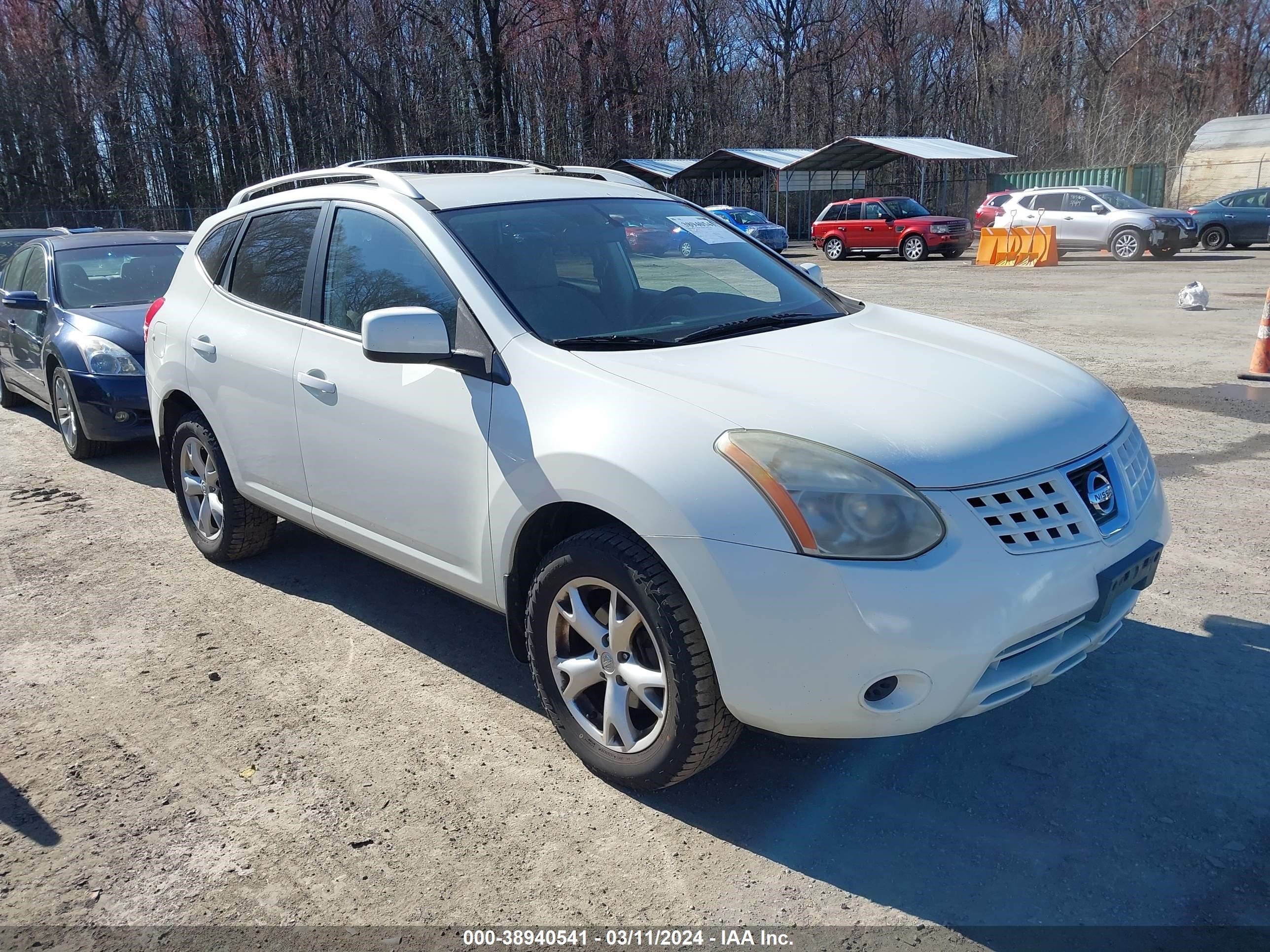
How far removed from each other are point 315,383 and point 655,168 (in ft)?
119

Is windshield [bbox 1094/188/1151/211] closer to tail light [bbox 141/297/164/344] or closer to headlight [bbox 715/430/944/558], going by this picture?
tail light [bbox 141/297/164/344]

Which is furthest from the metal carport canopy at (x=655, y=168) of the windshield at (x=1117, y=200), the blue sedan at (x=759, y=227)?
the windshield at (x=1117, y=200)

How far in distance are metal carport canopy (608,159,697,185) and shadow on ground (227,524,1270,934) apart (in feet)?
118

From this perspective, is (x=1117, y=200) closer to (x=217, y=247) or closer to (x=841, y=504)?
(x=217, y=247)

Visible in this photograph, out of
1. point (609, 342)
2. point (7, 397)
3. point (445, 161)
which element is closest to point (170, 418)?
point (445, 161)

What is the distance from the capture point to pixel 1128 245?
23.6 m

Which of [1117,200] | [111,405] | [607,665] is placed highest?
[1117,200]

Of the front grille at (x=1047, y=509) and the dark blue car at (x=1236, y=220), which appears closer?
the front grille at (x=1047, y=509)

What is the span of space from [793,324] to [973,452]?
1.21 metres

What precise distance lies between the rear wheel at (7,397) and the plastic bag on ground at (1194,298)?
1460 cm

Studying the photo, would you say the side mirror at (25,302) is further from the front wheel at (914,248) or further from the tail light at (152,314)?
the front wheel at (914,248)

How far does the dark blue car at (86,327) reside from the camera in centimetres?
718

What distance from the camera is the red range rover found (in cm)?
2769

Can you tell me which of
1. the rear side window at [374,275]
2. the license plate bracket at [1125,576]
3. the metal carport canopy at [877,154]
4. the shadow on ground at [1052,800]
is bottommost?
A: the shadow on ground at [1052,800]
